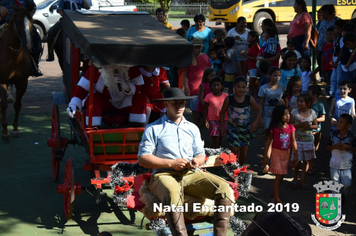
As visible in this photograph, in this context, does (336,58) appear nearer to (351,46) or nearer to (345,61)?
(345,61)

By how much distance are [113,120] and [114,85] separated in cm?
49

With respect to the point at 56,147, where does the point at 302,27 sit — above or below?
above

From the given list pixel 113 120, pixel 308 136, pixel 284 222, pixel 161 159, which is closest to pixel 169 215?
pixel 161 159

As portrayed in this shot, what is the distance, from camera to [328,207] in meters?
6.68

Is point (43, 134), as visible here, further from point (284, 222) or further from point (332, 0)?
point (332, 0)

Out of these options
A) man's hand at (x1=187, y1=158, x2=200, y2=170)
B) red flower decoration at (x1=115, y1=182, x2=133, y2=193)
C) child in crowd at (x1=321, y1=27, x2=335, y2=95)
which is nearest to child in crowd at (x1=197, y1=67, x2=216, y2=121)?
red flower decoration at (x1=115, y1=182, x2=133, y2=193)

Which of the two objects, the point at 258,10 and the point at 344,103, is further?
the point at 258,10

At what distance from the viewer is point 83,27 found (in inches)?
266

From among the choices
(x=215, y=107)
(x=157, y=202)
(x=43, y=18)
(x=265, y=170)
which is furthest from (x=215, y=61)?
(x=43, y=18)

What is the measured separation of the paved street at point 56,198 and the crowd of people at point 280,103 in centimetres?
29

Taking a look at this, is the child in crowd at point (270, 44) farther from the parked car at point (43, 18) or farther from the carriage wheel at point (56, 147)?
the parked car at point (43, 18)

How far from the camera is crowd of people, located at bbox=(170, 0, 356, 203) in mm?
7121

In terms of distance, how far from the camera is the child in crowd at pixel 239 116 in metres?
7.79

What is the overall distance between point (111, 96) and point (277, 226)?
3.90m
